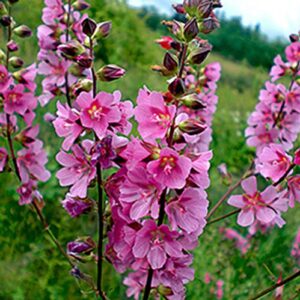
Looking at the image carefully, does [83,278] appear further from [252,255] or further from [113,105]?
[252,255]

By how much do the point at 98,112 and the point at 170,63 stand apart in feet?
0.57

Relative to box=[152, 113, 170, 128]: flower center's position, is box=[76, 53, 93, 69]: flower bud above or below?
above

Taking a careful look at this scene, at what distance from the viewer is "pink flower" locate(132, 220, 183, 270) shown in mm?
1132

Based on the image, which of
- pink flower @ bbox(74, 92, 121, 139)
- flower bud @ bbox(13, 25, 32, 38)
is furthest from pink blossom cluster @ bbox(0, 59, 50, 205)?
pink flower @ bbox(74, 92, 121, 139)

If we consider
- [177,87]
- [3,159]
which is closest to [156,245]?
[177,87]

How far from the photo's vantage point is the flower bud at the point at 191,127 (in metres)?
1.08

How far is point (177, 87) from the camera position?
1.08 meters

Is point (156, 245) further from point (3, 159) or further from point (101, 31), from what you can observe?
point (3, 159)

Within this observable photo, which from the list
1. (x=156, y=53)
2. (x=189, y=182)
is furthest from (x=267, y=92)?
(x=156, y=53)

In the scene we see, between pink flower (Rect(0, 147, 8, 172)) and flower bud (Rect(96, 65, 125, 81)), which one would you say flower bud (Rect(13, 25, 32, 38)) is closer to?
pink flower (Rect(0, 147, 8, 172))

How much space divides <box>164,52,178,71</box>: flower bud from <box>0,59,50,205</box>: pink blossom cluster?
60cm

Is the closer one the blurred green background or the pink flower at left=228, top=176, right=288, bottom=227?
the pink flower at left=228, top=176, right=288, bottom=227

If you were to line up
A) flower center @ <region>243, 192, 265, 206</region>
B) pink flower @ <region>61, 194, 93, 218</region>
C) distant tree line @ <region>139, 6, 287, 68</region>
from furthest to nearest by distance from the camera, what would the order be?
distant tree line @ <region>139, 6, 287, 68</region>
flower center @ <region>243, 192, 265, 206</region>
pink flower @ <region>61, 194, 93, 218</region>

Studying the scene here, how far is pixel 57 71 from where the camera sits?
5.60 feet
